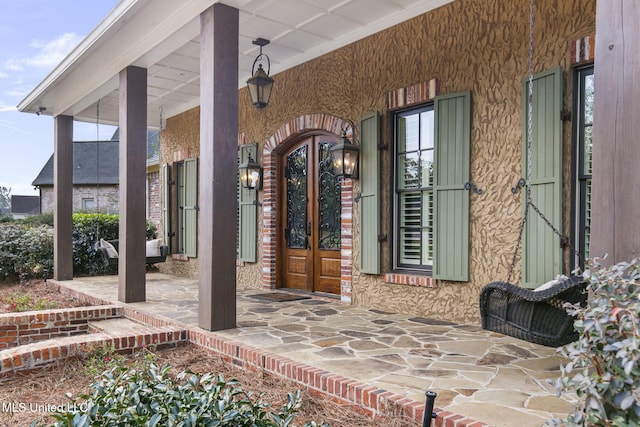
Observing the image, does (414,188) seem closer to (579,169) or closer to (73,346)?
(579,169)

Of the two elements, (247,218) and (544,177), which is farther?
(247,218)

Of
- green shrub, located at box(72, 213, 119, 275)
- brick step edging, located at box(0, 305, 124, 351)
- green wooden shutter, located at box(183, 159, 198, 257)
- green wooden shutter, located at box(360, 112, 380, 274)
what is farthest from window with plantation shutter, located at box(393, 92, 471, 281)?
green shrub, located at box(72, 213, 119, 275)

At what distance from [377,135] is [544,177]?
1.90m

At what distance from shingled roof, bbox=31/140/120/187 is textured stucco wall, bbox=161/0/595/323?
1842cm

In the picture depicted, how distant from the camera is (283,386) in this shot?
2910 millimetres

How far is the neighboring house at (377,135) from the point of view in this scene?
3789 mm

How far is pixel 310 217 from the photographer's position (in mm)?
6152

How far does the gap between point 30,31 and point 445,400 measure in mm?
58576

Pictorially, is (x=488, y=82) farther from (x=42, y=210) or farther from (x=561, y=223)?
(x=42, y=210)

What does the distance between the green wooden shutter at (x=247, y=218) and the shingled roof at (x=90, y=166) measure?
51.9 feet

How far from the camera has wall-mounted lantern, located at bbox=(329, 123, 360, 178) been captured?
5227 mm

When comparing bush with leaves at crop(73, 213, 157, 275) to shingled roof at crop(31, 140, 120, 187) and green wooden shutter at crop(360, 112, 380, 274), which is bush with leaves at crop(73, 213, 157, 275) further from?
shingled roof at crop(31, 140, 120, 187)

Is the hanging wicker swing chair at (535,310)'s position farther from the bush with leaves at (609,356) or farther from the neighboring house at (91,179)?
the neighboring house at (91,179)

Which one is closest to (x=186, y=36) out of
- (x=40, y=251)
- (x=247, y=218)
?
(x=247, y=218)
